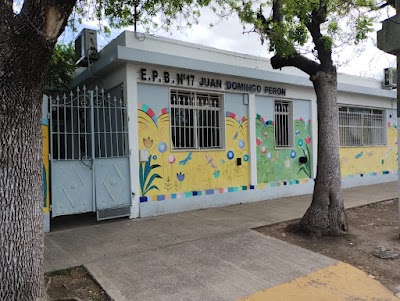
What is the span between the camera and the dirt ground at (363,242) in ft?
15.1

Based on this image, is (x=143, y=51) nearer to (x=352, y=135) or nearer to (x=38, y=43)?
(x=38, y=43)

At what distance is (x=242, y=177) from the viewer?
8.78 metres

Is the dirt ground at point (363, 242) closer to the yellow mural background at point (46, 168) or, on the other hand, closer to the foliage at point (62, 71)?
the yellow mural background at point (46, 168)

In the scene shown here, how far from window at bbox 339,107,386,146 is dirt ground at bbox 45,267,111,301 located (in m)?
9.81

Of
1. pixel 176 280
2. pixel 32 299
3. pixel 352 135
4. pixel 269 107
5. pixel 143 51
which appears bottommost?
pixel 176 280

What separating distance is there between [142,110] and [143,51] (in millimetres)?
1195

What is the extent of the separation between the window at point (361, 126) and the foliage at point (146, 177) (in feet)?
23.7

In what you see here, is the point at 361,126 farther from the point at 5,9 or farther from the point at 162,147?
the point at 5,9

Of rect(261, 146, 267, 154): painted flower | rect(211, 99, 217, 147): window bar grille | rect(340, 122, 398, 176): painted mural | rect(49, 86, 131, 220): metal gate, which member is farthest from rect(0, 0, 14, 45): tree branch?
rect(340, 122, 398, 176): painted mural

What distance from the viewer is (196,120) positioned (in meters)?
8.08

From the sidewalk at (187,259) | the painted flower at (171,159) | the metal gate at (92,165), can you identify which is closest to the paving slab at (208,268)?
the sidewalk at (187,259)

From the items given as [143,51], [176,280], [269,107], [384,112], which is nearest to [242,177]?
[269,107]

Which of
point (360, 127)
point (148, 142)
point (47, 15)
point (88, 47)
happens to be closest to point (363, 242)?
point (148, 142)

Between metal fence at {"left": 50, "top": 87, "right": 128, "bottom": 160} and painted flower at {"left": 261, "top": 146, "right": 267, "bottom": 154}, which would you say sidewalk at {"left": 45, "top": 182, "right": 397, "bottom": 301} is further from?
painted flower at {"left": 261, "top": 146, "right": 267, "bottom": 154}
